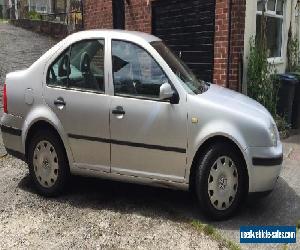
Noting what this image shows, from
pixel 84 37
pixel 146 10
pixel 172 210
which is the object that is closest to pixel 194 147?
Result: pixel 172 210

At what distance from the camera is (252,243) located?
13.6ft

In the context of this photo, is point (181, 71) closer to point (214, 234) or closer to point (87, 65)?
point (87, 65)

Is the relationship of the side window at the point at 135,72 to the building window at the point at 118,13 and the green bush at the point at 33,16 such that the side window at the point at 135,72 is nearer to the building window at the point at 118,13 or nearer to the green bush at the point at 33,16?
the building window at the point at 118,13

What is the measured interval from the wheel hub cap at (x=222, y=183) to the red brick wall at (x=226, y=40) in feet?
13.3

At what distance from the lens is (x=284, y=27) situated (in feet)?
33.0

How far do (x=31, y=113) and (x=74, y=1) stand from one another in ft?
58.5

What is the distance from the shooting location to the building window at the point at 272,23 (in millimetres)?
8906

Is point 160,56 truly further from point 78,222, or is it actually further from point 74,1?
point 74,1

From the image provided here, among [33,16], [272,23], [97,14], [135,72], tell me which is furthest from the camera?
[33,16]

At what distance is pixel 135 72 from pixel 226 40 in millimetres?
3965

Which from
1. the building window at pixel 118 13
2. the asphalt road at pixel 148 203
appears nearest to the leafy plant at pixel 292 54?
the building window at pixel 118 13

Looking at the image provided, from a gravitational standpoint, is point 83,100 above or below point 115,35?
below

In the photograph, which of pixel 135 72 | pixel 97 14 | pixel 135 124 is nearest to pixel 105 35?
pixel 135 72

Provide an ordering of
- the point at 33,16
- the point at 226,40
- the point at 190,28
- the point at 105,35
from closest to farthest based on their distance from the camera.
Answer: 1. the point at 105,35
2. the point at 226,40
3. the point at 190,28
4. the point at 33,16
